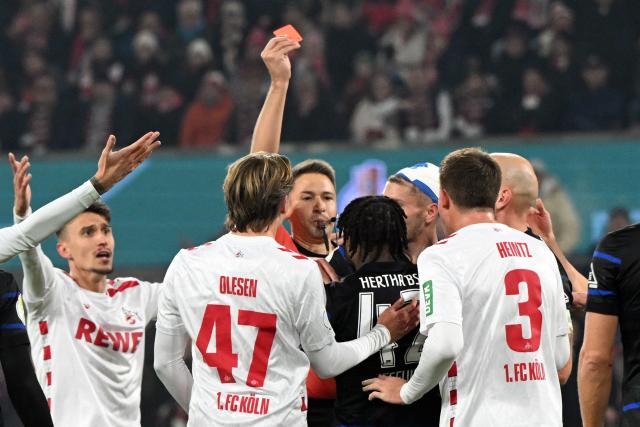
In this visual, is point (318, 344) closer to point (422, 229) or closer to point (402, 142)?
point (422, 229)

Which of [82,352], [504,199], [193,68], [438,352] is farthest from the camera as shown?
[193,68]

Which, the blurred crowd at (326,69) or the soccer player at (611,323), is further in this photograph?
the blurred crowd at (326,69)

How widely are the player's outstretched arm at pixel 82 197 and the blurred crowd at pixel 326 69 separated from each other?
693 cm

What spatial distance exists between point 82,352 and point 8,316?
95 centimetres

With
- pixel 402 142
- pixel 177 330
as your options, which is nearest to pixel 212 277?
pixel 177 330

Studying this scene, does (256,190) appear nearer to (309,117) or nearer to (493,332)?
(493,332)

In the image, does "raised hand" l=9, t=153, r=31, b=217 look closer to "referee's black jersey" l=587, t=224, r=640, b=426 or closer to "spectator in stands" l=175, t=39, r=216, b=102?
"referee's black jersey" l=587, t=224, r=640, b=426

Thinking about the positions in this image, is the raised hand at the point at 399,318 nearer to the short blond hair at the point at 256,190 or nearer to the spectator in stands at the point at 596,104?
the short blond hair at the point at 256,190

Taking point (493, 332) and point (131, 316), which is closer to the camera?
point (493, 332)

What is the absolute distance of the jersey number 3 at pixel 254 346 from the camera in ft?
11.9

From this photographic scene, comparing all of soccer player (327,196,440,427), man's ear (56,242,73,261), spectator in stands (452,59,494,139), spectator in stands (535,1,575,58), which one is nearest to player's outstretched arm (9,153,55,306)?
man's ear (56,242,73,261)

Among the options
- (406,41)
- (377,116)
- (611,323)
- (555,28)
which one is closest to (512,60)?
(555,28)

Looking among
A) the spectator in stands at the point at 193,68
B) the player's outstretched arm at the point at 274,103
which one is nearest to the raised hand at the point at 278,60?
the player's outstretched arm at the point at 274,103

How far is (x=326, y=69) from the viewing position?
40.4ft
